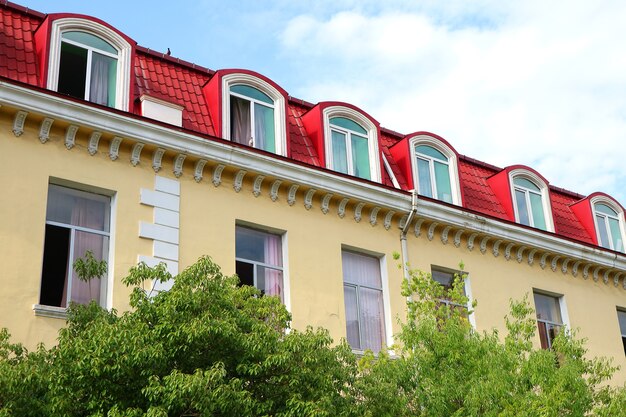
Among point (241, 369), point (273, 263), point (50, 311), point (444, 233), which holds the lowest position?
point (241, 369)

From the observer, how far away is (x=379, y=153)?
20719mm

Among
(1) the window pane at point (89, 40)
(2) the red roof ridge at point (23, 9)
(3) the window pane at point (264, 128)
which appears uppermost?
(2) the red roof ridge at point (23, 9)

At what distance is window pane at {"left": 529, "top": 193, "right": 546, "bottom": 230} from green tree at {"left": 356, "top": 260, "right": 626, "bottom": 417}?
8154 mm

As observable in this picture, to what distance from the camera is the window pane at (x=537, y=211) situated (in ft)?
77.6

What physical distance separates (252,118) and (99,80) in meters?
3.37

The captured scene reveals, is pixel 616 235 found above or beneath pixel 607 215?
beneath

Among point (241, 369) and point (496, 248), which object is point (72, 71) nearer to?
point (241, 369)

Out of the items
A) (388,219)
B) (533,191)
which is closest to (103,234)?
(388,219)

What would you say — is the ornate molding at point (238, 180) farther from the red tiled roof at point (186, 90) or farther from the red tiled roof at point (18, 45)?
the red tiled roof at point (18, 45)

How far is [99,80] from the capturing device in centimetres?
1741

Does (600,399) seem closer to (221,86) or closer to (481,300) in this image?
(481,300)

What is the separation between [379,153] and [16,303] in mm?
9217

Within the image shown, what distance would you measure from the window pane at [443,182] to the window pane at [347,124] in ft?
7.70

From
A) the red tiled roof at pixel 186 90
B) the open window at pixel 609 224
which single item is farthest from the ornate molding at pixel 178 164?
the open window at pixel 609 224
